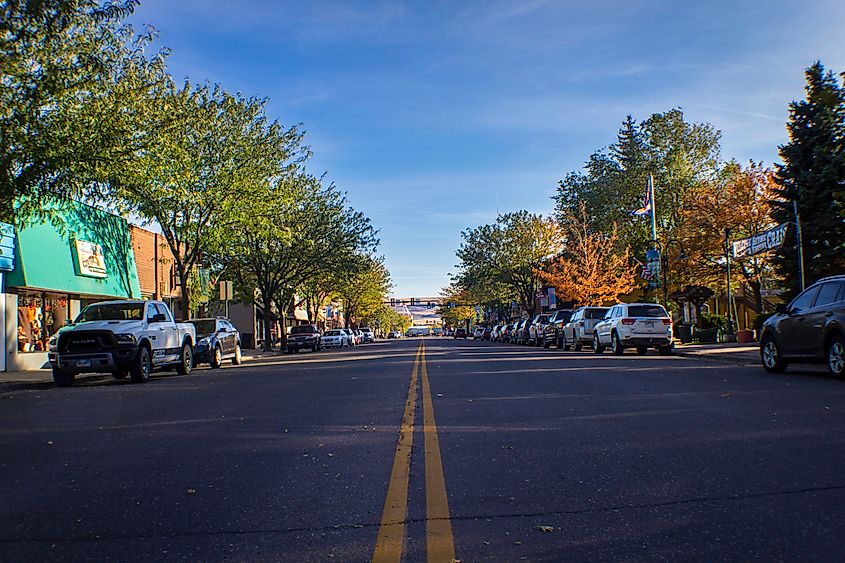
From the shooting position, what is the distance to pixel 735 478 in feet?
20.4

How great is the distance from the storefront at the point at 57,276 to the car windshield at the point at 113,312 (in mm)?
4815

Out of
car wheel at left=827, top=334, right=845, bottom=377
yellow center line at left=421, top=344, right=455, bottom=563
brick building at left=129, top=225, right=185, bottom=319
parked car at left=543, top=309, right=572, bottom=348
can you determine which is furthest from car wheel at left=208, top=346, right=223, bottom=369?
car wheel at left=827, top=334, right=845, bottom=377

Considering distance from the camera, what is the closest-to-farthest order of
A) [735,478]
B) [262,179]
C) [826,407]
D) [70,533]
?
1. [70,533]
2. [735,478]
3. [826,407]
4. [262,179]

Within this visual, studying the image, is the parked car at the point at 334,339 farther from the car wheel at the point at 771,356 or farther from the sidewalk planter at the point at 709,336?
the car wheel at the point at 771,356

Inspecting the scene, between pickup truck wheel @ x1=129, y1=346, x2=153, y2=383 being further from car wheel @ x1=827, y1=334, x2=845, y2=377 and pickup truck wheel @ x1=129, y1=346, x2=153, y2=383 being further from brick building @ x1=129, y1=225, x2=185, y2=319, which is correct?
brick building @ x1=129, y1=225, x2=185, y2=319

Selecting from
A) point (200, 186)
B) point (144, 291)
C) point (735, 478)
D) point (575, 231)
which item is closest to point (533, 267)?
point (575, 231)

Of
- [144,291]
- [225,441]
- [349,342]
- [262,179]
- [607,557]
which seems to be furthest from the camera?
[349,342]

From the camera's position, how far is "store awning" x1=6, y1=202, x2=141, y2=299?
25.3 m

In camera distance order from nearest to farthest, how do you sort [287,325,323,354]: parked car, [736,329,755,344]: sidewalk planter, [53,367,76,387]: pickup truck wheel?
[53,367,76,387]: pickup truck wheel → [736,329,755,344]: sidewalk planter → [287,325,323,354]: parked car

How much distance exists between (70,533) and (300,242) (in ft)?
127

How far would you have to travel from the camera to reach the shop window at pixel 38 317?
26781 millimetres

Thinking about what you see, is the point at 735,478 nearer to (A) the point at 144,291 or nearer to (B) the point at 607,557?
(B) the point at 607,557

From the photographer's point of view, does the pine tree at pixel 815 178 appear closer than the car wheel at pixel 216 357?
No

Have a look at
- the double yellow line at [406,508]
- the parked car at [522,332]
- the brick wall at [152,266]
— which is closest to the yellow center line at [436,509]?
the double yellow line at [406,508]
